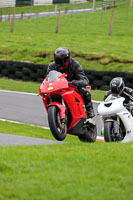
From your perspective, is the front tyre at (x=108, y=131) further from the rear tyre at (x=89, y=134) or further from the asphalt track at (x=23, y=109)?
the asphalt track at (x=23, y=109)

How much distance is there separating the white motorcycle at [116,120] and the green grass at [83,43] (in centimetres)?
1044

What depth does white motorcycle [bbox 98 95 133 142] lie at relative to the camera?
8.36 m

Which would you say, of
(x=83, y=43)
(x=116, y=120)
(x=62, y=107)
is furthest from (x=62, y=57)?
(x=83, y=43)

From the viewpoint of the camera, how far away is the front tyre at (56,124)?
7.59m

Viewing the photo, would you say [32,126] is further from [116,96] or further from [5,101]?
[5,101]

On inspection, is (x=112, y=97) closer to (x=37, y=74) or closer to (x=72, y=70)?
(x=72, y=70)

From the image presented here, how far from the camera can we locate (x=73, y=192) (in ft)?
15.2

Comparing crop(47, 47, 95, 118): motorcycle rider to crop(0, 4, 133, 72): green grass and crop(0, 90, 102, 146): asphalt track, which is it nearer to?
crop(0, 90, 102, 146): asphalt track

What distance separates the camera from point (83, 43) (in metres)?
25.2

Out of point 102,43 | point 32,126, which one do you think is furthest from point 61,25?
point 32,126

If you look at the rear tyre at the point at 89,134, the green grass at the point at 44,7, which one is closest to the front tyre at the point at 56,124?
the rear tyre at the point at 89,134

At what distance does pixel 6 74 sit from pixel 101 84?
5026 millimetres

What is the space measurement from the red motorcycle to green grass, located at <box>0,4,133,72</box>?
35.3 ft

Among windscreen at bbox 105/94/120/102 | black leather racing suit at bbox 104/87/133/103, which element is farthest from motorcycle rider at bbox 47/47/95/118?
black leather racing suit at bbox 104/87/133/103
